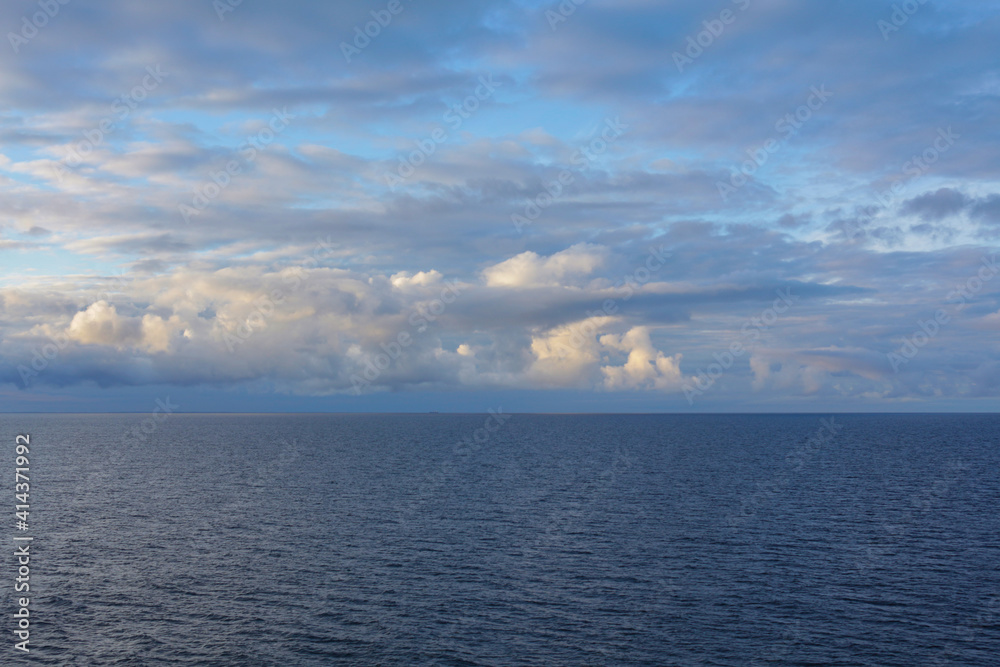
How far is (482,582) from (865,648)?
31009 millimetres

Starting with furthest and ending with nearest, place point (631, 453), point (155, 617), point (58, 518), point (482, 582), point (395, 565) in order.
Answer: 1. point (631, 453)
2. point (58, 518)
3. point (395, 565)
4. point (482, 582)
5. point (155, 617)

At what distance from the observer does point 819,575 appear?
61.7 metres

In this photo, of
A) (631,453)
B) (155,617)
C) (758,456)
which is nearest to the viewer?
(155,617)

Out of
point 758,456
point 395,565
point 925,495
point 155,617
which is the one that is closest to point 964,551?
point 925,495

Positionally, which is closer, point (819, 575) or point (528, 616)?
point (528, 616)

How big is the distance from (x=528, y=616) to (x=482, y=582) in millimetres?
8913

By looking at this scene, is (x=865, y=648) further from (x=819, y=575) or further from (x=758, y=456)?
(x=758, y=456)

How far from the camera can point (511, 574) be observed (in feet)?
205

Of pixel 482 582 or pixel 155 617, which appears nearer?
pixel 155 617

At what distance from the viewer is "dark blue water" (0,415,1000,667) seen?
154 feet

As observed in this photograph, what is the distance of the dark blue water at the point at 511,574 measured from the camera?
46812 millimetres

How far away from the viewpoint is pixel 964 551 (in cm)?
6956

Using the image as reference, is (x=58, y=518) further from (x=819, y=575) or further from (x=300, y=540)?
(x=819, y=575)

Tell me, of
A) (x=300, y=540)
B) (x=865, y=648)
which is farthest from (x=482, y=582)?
(x=865, y=648)
